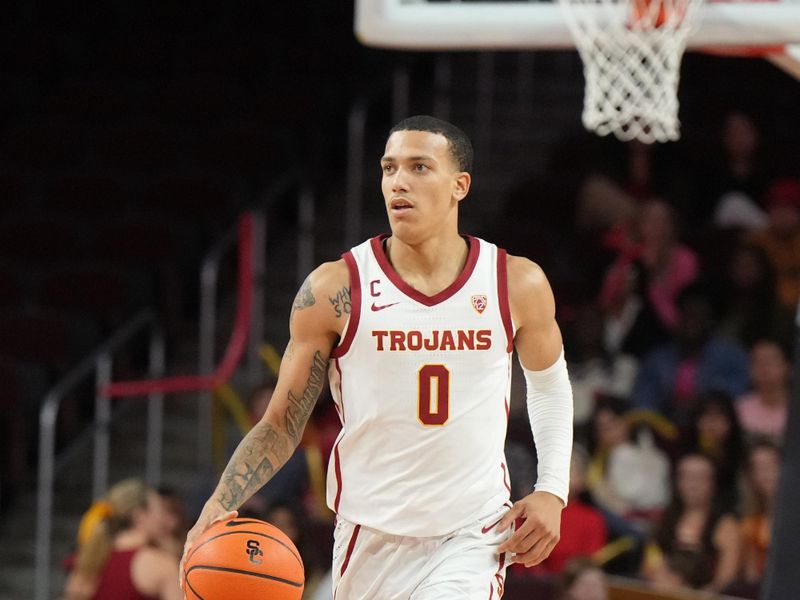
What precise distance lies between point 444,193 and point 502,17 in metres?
1.40

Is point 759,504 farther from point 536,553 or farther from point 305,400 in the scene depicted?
point 305,400

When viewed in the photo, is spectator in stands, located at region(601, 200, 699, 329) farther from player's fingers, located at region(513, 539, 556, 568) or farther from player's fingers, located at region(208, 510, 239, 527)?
player's fingers, located at region(208, 510, 239, 527)

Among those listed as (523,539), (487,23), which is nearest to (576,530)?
(487,23)

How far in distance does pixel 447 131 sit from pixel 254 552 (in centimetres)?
127

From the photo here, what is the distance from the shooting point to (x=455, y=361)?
166 inches

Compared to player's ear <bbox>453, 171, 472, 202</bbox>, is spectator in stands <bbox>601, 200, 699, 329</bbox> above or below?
below

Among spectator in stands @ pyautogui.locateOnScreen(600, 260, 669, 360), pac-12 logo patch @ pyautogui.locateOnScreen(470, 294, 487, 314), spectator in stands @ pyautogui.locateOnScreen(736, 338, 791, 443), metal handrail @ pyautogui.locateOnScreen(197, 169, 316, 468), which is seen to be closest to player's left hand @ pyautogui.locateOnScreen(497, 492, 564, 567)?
pac-12 logo patch @ pyautogui.locateOnScreen(470, 294, 487, 314)

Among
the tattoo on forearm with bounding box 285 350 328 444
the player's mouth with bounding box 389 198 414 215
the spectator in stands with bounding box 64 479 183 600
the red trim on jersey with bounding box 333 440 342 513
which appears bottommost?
the spectator in stands with bounding box 64 479 183 600

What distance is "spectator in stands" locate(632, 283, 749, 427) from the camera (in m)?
8.52

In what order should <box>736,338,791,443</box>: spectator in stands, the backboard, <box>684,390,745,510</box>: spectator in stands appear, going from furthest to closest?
<box>736,338,791,443</box>: spectator in stands → <box>684,390,745,510</box>: spectator in stands → the backboard

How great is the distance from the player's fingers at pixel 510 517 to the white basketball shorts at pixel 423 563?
0.11 feet

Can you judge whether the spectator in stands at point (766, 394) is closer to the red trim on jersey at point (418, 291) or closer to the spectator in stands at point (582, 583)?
the spectator in stands at point (582, 583)

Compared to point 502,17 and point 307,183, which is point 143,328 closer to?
point 307,183

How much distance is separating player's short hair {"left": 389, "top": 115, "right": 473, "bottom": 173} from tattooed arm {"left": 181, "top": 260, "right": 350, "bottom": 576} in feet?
1.41
